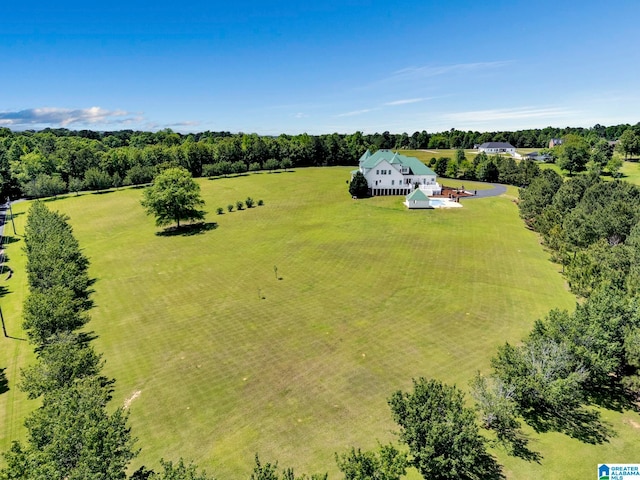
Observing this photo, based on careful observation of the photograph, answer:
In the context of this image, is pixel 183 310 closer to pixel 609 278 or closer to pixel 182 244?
pixel 182 244

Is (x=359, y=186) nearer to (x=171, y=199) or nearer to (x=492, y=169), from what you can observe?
(x=171, y=199)

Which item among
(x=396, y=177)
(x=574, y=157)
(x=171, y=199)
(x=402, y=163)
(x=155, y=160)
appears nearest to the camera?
(x=171, y=199)

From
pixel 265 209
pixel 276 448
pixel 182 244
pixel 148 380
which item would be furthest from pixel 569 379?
pixel 265 209

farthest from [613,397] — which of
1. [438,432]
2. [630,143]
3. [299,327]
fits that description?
[630,143]

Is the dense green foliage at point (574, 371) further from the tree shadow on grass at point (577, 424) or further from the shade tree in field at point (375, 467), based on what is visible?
the shade tree in field at point (375, 467)

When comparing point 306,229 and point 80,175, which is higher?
point 80,175

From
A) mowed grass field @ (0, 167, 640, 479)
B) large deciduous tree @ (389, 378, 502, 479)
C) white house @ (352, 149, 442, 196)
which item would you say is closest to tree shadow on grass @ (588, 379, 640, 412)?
mowed grass field @ (0, 167, 640, 479)
